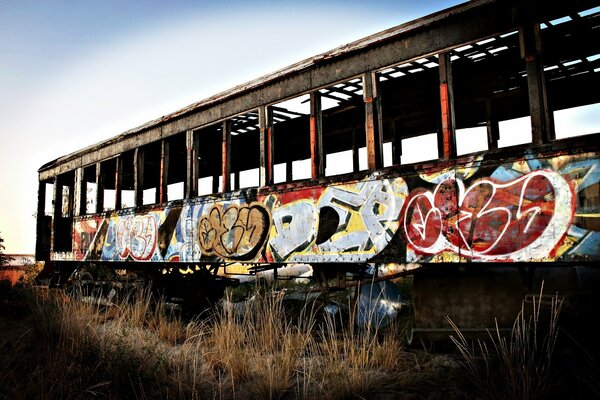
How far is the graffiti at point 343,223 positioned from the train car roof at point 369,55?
166cm

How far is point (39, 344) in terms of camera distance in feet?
21.5

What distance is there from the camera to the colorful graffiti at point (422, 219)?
4.27 meters

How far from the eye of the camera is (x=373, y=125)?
595cm

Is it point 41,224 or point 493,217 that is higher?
point 41,224

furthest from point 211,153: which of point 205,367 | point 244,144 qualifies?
point 205,367

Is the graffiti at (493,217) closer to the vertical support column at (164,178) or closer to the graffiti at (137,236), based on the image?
the vertical support column at (164,178)

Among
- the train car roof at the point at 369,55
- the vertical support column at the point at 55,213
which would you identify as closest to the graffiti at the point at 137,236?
the train car roof at the point at 369,55

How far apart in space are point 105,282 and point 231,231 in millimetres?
4744

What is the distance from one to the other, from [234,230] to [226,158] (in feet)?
4.59

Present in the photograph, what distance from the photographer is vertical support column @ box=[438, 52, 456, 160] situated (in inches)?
203

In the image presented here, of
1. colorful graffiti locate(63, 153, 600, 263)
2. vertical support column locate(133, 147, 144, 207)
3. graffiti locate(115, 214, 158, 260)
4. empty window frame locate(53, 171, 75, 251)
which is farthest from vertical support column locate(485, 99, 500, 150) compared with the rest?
empty window frame locate(53, 171, 75, 251)

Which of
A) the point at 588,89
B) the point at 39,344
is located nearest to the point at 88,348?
the point at 39,344

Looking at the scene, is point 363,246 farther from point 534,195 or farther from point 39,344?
point 39,344

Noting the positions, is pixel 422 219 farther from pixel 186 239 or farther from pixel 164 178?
pixel 164 178
